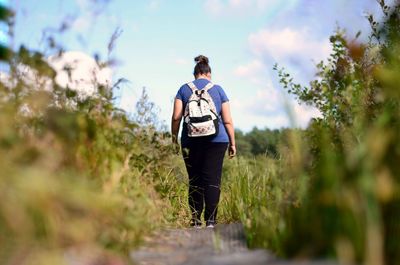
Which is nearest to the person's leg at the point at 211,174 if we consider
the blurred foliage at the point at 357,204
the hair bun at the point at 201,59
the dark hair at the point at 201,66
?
the dark hair at the point at 201,66

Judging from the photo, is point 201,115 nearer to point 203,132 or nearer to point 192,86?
point 203,132

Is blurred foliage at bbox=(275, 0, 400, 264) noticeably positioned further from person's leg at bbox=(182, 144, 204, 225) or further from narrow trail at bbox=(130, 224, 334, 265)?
person's leg at bbox=(182, 144, 204, 225)

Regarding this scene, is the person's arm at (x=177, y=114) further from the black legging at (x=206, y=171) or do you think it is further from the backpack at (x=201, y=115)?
the black legging at (x=206, y=171)

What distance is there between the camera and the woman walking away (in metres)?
6.88

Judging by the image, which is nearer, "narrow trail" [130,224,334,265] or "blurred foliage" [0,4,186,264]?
"blurred foliage" [0,4,186,264]

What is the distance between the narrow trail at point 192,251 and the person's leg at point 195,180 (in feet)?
7.33

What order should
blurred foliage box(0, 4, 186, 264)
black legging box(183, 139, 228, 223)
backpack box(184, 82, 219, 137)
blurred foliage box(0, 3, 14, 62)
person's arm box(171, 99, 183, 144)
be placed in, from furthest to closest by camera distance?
person's arm box(171, 99, 183, 144)
black legging box(183, 139, 228, 223)
backpack box(184, 82, 219, 137)
blurred foliage box(0, 3, 14, 62)
blurred foliage box(0, 4, 186, 264)

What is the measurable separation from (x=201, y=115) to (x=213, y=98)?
0.27 metres

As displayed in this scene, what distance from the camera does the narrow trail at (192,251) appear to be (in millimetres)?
3495

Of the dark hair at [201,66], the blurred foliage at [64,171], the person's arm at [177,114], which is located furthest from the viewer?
the dark hair at [201,66]

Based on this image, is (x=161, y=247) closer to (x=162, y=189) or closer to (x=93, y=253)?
Answer: (x=93, y=253)

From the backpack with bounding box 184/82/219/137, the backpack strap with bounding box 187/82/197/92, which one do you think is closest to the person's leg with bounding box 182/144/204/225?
the backpack with bounding box 184/82/219/137

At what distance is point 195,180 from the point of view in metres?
7.11

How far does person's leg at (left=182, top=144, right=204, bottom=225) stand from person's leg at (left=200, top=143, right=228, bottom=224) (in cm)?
7
